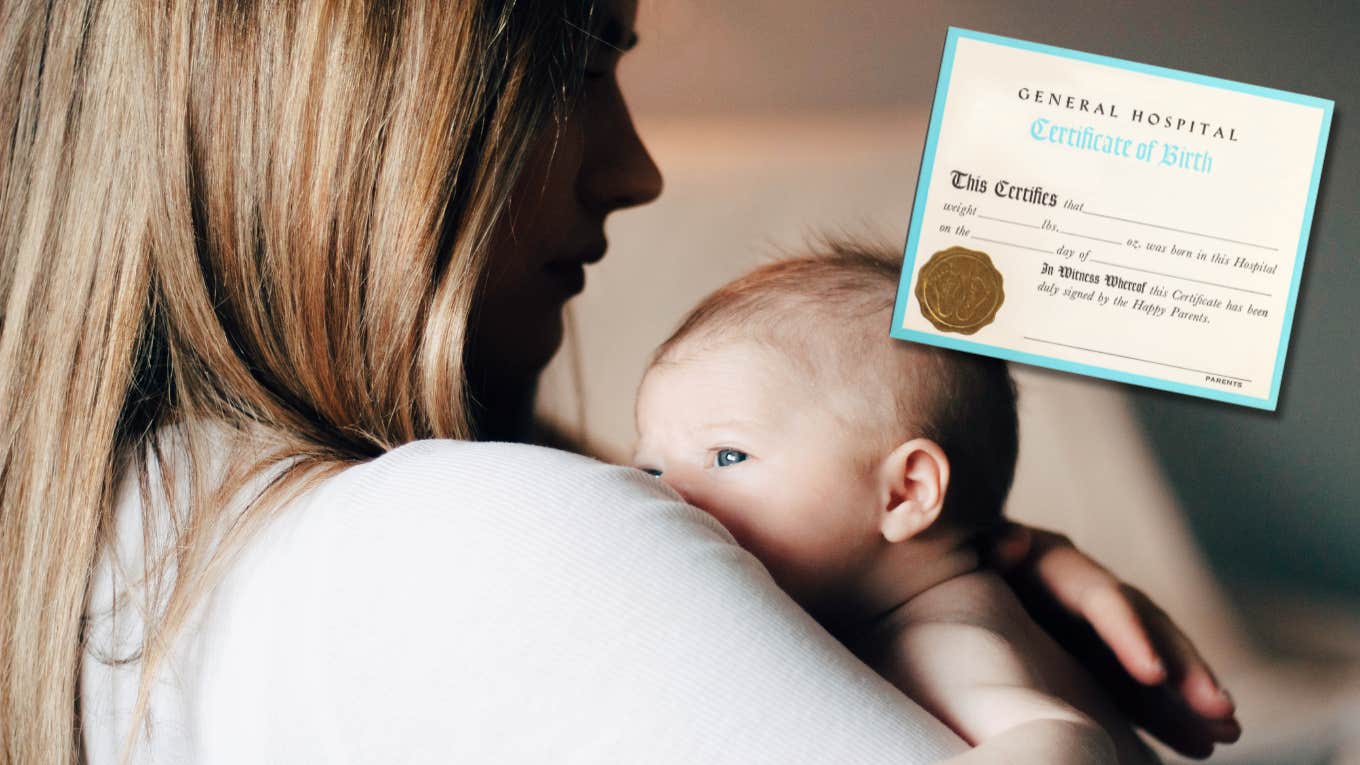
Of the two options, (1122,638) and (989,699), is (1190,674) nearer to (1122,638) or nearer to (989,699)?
(1122,638)

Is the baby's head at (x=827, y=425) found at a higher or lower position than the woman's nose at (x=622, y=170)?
lower

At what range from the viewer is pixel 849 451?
517 millimetres

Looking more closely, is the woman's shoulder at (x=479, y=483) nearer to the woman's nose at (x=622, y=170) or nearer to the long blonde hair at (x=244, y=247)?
the long blonde hair at (x=244, y=247)

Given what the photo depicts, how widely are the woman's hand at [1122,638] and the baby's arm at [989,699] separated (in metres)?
0.08

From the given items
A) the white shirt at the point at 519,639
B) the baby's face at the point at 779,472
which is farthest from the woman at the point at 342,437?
the baby's face at the point at 779,472

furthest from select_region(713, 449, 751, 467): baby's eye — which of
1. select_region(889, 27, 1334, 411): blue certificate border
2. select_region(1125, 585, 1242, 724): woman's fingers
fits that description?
select_region(1125, 585, 1242, 724): woman's fingers

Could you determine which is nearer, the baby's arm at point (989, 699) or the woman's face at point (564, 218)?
the baby's arm at point (989, 699)

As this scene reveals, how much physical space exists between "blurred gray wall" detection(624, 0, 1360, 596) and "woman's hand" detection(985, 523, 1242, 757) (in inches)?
2.2

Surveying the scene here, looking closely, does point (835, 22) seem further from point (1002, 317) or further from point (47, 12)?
point (47, 12)

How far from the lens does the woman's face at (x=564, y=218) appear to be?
1.77ft

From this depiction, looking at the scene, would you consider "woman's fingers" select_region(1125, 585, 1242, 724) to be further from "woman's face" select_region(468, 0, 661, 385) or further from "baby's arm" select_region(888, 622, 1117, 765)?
"woman's face" select_region(468, 0, 661, 385)

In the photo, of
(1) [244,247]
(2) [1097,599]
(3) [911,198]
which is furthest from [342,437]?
(2) [1097,599]

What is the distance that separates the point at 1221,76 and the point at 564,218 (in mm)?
363

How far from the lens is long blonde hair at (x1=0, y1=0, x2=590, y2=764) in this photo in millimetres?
467
